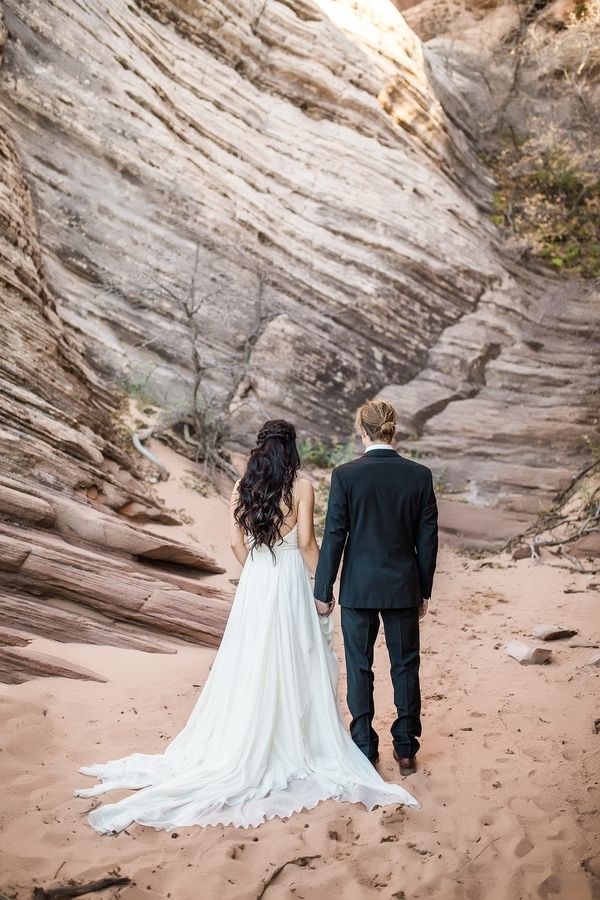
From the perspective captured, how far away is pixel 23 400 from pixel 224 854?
5.19m

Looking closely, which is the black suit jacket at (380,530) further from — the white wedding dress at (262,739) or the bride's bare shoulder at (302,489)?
the white wedding dress at (262,739)

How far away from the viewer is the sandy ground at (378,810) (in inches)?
126

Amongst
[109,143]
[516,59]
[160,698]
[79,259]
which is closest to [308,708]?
[160,698]

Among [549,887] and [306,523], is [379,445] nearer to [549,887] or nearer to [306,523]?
[306,523]

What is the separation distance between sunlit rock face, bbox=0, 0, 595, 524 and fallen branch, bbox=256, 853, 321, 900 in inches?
345

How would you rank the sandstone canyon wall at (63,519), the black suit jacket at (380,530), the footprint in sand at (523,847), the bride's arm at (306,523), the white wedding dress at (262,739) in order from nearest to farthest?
the footprint in sand at (523,847) → the white wedding dress at (262,739) → the black suit jacket at (380,530) → the bride's arm at (306,523) → the sandstone canyon wall at (63,519)

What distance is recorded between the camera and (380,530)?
163 inches

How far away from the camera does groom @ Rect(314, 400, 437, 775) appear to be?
13.5 ft

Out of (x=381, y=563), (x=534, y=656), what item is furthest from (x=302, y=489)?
(x=534, y=656)

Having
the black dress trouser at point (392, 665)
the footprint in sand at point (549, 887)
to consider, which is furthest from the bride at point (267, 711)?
the footprint in sand at point (549, 887)

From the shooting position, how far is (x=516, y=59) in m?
19.3

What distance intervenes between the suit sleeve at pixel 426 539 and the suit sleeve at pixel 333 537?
41 centimetres

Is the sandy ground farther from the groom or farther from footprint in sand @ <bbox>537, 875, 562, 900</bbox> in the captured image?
the groom

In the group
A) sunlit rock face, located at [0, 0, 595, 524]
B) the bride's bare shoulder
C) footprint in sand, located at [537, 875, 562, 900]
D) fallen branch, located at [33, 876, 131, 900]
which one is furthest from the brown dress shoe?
sunlit rock face, located at [0, 0, 595, 524]
